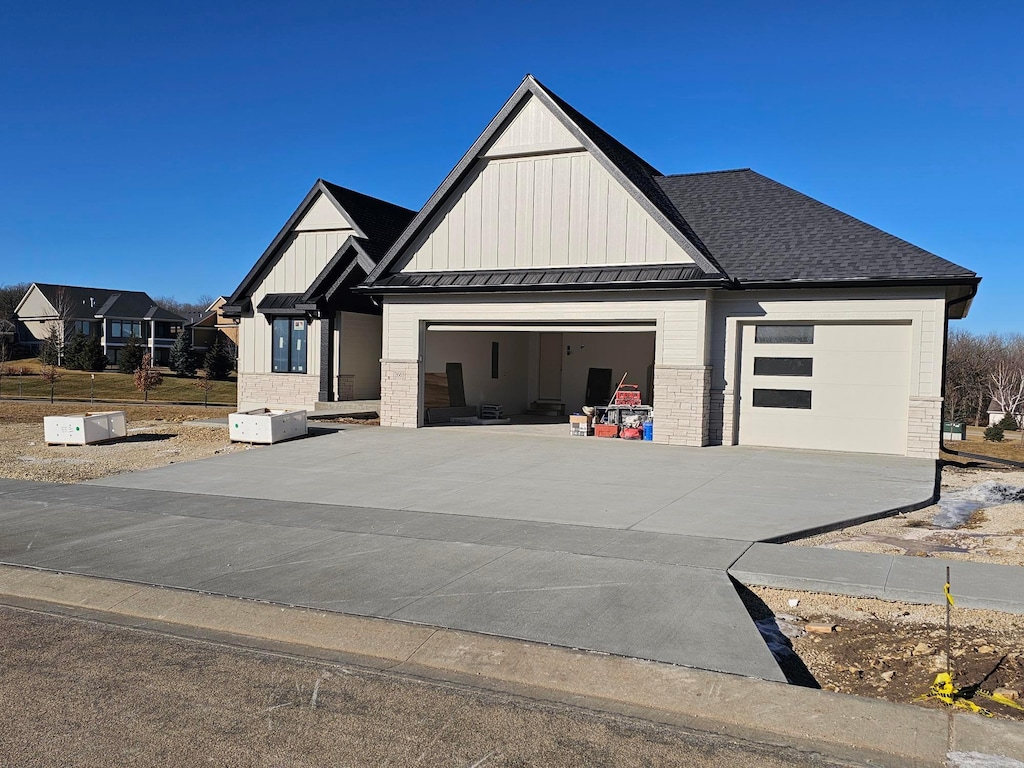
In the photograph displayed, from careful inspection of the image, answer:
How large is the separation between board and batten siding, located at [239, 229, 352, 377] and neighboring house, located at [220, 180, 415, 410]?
0.11 feet

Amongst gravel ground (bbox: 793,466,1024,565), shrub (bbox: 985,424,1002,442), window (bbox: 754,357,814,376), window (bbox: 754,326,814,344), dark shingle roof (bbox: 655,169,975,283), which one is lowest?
shrub (bbox: 985,424,1002,442)

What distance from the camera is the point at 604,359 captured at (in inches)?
1038

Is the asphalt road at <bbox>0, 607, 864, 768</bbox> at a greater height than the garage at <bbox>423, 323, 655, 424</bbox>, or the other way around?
the garage at <bbox>423, 323, 655, 424</bbox>

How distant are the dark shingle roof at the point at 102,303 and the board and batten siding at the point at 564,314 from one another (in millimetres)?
56984

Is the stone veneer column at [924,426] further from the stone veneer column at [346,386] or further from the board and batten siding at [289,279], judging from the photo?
the board and batten siding at [289,279]

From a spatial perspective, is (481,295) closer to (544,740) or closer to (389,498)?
(389,498)

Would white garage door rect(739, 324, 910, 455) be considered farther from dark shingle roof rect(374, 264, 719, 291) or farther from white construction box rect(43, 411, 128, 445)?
white construction box rect(43, 411, 128, 445)

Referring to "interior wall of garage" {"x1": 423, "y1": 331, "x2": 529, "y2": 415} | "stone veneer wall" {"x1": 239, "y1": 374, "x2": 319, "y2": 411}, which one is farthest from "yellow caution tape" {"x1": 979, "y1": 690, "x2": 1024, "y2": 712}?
"stone veneer wall" {"x1": 239, "y1": 374, "x2": 319, "y2": 411}

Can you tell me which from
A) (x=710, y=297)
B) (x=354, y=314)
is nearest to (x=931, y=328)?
(x=710, y=297)

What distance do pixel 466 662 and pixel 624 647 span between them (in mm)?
1121

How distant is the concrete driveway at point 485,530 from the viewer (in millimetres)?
6637

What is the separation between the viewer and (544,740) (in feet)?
15.0

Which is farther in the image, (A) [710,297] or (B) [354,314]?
(B) [354,314]

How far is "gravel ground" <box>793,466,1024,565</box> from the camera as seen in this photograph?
8.80 metres
